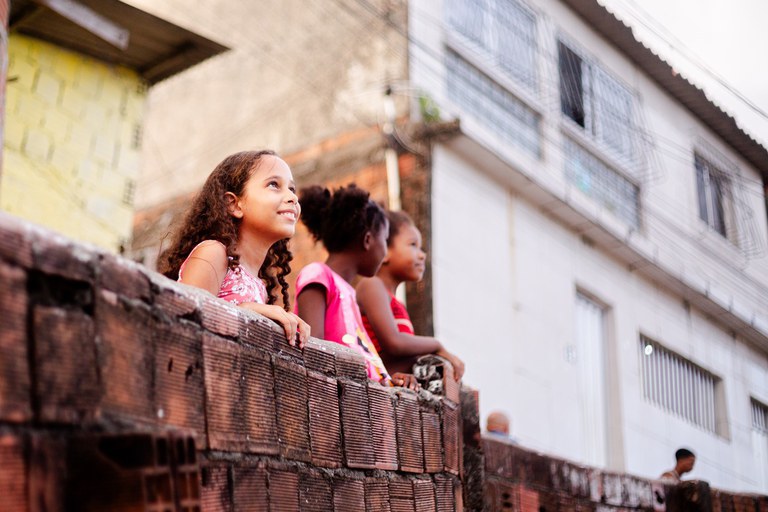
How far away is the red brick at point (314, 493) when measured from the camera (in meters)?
3.47

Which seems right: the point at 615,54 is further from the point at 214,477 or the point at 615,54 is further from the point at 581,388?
the point at 214,477

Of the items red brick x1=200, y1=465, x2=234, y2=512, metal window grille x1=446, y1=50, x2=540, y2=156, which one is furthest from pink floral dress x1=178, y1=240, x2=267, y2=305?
metal window grille x1=446, y1=50, x2=540, y2=156

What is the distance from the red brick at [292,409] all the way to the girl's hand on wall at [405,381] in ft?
4.24

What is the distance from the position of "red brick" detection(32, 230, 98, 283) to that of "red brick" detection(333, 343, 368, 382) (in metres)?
1.57

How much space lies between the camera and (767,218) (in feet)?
58.4

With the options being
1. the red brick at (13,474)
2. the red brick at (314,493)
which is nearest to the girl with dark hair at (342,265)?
the red brick at (314,493)

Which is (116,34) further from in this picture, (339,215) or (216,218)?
(216,218)

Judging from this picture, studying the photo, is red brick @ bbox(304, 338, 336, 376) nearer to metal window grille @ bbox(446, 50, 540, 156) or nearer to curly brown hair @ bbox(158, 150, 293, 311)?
curly brown hair @ bbox(158, 150, 293, 311)

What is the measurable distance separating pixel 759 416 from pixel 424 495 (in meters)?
13.2

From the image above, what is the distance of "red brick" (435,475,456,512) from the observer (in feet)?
15.6

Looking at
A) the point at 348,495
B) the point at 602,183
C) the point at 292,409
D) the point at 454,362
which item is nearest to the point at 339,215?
the point at 454,362

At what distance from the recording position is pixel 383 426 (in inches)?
167

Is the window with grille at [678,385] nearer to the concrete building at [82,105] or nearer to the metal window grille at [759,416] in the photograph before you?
the metal window grille at [759,416]

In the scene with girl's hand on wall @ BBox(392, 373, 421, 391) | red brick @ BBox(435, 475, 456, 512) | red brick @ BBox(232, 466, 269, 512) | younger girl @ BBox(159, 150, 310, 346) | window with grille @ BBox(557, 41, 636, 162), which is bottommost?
red brick @ BBox(435, 475, 456, 512)
